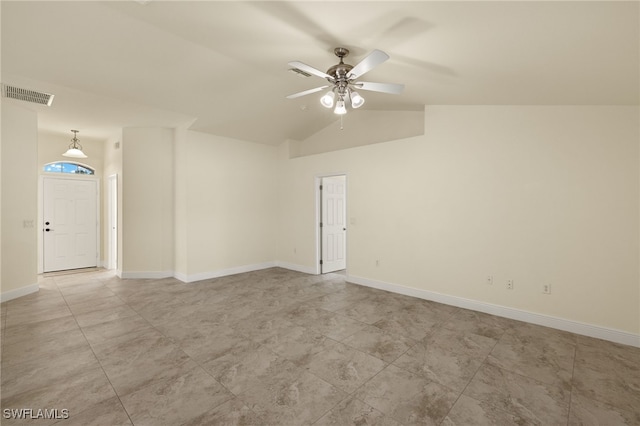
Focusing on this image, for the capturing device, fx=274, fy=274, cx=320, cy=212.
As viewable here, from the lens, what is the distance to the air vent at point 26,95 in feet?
11.8

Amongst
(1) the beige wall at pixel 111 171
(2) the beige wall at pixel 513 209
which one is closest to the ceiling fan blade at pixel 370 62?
(2) the beige wall at pixel 513 209

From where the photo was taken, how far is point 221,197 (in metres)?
5.88

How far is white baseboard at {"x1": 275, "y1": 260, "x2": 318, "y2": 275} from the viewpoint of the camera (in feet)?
20.1

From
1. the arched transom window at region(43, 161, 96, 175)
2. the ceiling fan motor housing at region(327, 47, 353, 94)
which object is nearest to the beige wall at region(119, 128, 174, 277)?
the arched transom window at region(43, 161, 96, 175)

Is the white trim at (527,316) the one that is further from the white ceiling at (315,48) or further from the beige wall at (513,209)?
the white ceiling at (315,48)

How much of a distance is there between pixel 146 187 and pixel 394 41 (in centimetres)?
526

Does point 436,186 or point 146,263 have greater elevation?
point 436,186

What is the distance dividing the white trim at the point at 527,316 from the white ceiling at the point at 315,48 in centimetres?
252

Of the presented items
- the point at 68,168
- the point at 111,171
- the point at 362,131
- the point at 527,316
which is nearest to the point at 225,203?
the point at 111,171

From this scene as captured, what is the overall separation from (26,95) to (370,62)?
4.71 meters

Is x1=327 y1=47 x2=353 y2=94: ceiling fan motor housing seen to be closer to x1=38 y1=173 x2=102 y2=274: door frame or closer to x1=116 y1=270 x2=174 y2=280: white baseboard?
x1=116 y1=270 x2=174 y2=280: white baseboard

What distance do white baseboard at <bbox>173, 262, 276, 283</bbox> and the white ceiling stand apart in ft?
10.4

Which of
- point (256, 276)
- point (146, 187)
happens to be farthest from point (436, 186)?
point (146, 187)

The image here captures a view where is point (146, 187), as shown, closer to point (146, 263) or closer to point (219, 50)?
point (146, 263)
